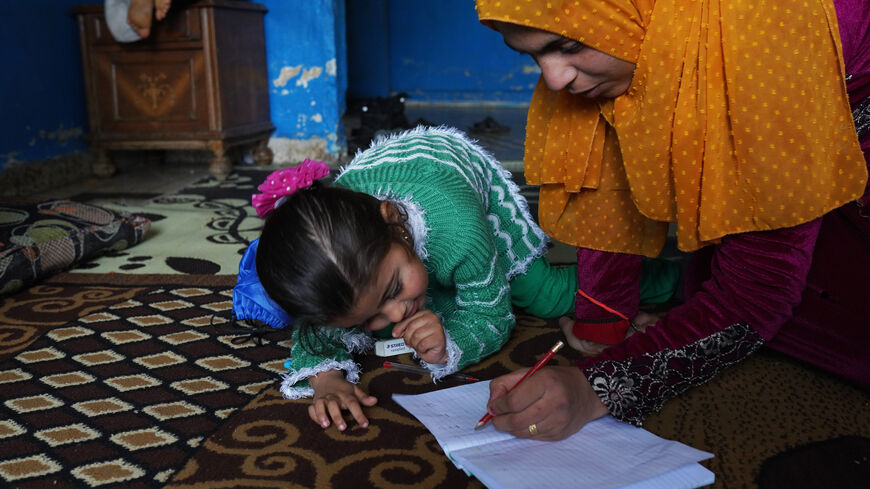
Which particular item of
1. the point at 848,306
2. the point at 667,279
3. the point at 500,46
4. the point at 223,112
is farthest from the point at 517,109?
the point at 848,306

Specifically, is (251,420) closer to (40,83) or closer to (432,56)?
(40,83)

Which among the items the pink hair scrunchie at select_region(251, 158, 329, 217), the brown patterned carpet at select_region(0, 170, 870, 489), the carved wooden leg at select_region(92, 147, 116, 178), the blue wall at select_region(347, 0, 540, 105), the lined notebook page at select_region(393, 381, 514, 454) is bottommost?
the brown patterned carpet at select_region(0, 170, 870, 489)

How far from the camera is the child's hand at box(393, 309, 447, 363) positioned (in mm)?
1130

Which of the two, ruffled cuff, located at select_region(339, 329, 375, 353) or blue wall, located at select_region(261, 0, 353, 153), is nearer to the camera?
ruffled cuff, located at select_region(339, 329, 375, 353)

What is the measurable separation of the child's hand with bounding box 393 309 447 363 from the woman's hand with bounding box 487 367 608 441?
0.17 metres

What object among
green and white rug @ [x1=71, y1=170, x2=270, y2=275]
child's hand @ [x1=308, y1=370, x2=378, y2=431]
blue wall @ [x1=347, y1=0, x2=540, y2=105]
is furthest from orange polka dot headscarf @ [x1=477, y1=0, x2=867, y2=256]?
blue wall @ [x1=347, y1=0, x2=540, y2=105]

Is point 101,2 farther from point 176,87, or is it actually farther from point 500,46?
point 500,46

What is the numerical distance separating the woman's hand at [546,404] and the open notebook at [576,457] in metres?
0.02

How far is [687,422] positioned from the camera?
3.48ft

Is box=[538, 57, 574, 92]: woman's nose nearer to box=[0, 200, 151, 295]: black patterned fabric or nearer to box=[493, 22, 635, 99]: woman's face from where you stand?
box=[493, 22, 635, 99]: woman's face

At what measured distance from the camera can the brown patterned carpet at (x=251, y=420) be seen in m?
0.95

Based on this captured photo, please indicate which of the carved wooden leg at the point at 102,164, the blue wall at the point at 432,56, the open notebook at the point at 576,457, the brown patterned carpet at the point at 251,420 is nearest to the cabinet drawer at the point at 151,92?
the carved wooden leg at the point at 102,164

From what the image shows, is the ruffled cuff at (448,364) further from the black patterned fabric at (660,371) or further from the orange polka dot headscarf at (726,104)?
the orange polka dot headscarf at (726,104)

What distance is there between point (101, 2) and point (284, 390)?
8.87 feet
